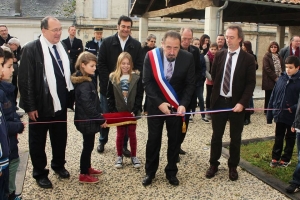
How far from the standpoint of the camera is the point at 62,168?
4.39 meters

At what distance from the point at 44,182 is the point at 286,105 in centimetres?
346

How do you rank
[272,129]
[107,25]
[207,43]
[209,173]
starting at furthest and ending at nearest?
1. [107,25]
2. [207,43]
3. [272,129]
4. [209,173]

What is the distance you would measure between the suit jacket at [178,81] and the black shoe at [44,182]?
1587 mm

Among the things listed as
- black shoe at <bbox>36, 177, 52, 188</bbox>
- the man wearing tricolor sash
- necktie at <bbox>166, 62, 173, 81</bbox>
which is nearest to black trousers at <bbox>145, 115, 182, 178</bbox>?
the man wearing tricolor sash

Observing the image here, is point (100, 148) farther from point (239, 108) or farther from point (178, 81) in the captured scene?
point (239, 108)

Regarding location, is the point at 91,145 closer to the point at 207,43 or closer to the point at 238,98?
the point at 238,98

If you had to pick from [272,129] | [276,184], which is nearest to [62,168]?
[276,184]

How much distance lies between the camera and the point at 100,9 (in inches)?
825

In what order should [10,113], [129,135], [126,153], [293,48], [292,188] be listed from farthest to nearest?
1. [293,48]
2. [126,153]
3. [129,135]
4. [292,188]
5. [10,113]

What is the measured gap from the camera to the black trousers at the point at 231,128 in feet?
14.3

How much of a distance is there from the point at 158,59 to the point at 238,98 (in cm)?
118

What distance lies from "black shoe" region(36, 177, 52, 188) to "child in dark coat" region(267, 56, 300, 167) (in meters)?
3.20

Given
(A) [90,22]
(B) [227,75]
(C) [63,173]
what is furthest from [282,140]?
(A) [90,22]

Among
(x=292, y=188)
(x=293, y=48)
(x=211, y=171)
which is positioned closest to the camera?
(x=292, y=188)
